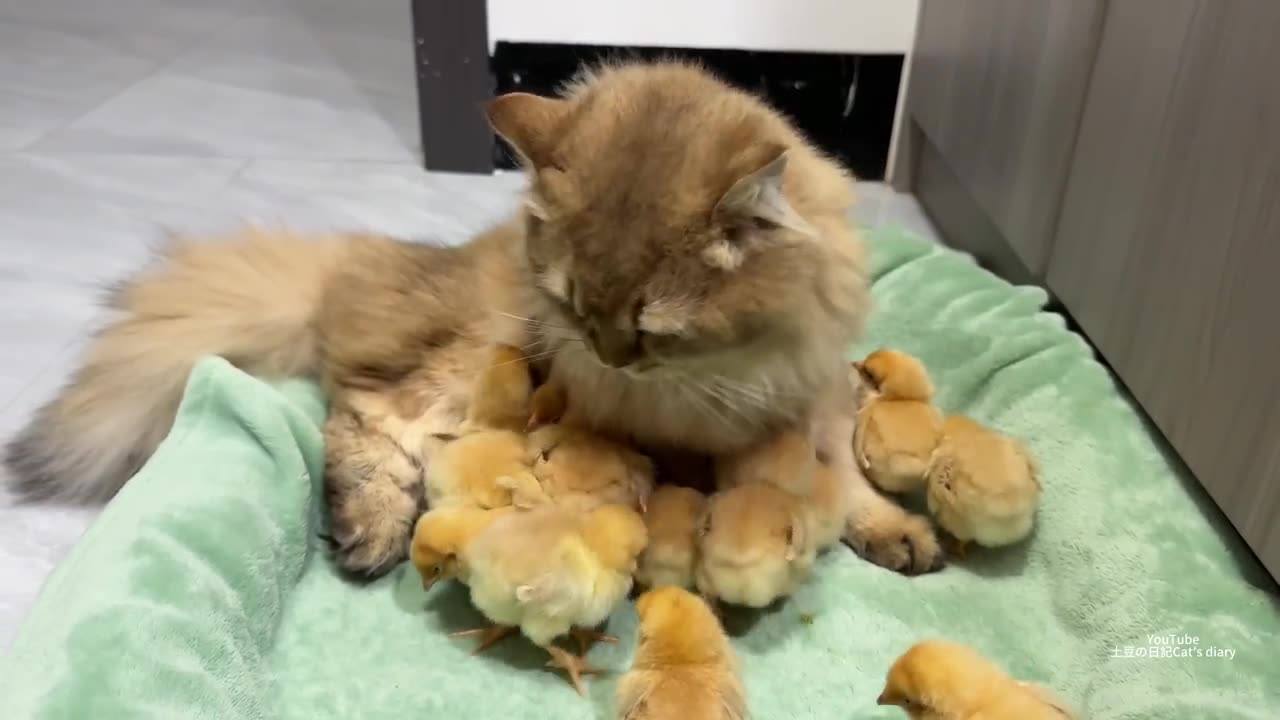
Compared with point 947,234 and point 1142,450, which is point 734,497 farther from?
point 947,234

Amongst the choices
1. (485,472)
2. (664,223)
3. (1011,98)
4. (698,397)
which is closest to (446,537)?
(485,472)

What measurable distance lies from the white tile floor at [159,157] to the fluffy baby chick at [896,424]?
3.20 ft

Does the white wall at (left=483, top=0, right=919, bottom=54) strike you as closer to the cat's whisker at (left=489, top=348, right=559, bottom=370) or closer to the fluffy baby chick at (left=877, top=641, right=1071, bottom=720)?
the cat's whisker at (left=489, top=348, right=559, bottom=370)

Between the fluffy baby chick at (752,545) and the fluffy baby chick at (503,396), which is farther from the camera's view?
the fluffy baby chick at (503,396)

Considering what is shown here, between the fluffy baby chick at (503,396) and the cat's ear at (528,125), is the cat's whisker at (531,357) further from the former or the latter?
the cat's ear at (528,125)

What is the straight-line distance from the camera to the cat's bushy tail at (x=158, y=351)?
4.35 ft

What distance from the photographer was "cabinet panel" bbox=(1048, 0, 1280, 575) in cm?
102

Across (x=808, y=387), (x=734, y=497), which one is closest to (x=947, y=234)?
(x=808, y=387)

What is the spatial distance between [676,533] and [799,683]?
0.68 ft

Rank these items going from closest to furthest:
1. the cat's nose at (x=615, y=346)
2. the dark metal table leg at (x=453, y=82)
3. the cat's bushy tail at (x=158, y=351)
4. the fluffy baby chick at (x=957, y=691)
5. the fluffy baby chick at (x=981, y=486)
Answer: the fluffy baby chick at (x=957, y=691) < the cat's nose at (x=615, y=346) < the fluffy baby chick at (x=981, y=486) < the cat's bushy tail at (x=158, y=351) < the dark metal table leg at (x=453, y=82)

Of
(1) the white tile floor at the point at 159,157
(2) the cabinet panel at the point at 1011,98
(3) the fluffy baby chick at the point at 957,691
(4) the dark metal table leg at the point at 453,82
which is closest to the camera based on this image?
(3) the fluffy baby chick at the point at 957,691

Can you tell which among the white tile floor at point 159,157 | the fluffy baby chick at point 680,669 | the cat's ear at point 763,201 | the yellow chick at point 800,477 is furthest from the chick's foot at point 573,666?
the white tile floor at point 159,157

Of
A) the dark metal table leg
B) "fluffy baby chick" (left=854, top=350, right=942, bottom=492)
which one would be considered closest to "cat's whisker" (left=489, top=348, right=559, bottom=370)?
"fluffy baby chick" (left=854, top=350, right=942, bottom=492)

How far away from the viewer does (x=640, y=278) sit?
0.94 meters
